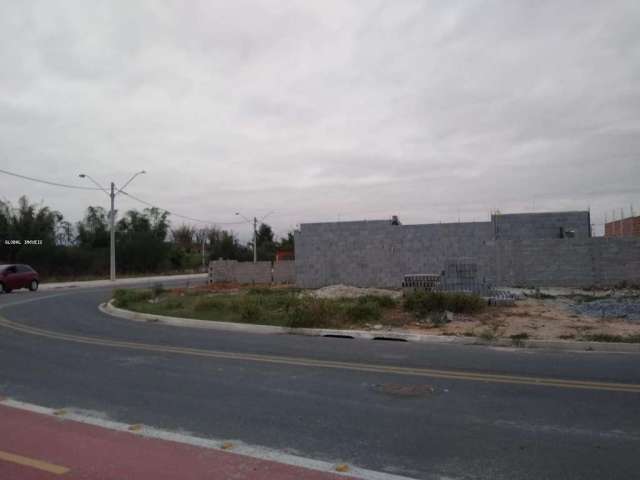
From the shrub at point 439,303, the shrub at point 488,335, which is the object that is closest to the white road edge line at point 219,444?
the shrub at point 488,335

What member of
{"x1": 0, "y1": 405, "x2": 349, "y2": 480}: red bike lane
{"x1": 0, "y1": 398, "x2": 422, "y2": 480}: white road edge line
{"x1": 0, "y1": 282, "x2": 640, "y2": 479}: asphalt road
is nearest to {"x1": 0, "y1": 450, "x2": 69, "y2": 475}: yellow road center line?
{"x1": 0, "y1": 405, "x2": 349, "y2": 480}: red bike lane

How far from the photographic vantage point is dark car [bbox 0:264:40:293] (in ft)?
112

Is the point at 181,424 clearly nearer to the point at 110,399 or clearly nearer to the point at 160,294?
the point at 110,399

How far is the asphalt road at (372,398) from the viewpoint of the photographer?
5.55m

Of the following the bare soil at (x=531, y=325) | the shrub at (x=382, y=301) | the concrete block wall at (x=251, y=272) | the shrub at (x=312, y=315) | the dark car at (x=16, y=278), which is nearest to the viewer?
the bare soil at (x=531, y=325)

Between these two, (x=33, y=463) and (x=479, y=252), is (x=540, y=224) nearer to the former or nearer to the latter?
(x=479, y=252)

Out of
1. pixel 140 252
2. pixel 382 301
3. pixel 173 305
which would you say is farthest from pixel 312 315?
pixel 140 252

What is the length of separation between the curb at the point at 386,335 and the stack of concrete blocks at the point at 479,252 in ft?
40.2

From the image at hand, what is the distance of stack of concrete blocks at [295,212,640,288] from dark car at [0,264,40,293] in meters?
17.2

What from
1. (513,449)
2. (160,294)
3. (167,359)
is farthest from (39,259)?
(513,449)

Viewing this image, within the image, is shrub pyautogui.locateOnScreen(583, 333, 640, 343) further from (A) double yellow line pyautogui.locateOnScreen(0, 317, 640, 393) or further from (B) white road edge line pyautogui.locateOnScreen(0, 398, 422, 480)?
(B) white road edge line pyautogui.locateOnScreen(0, 398, 422, 480)

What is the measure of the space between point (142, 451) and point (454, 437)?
310cm

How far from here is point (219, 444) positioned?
5.95 metres

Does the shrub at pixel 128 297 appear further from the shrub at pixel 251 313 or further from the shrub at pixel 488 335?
the shrub at pixel 488 335
